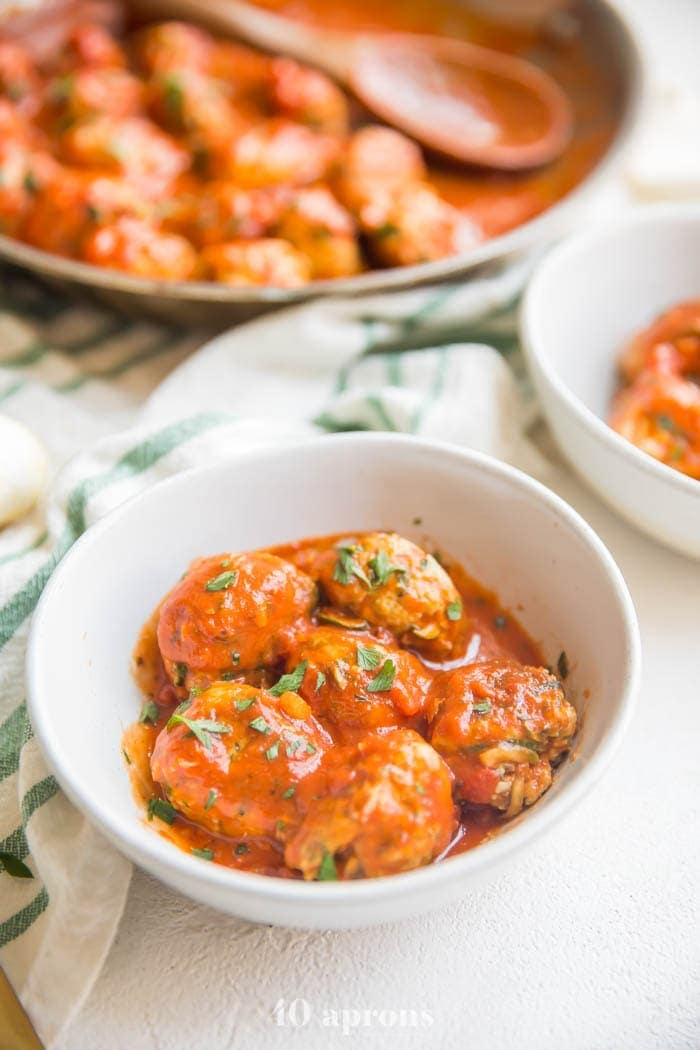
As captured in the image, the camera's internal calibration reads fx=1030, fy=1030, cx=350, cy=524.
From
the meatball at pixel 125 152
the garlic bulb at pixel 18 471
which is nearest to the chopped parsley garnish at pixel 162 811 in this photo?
the garlic bulb at pixel 18 471

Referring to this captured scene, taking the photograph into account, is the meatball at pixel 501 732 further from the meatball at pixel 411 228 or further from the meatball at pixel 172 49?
the meatball at pixel 172 49

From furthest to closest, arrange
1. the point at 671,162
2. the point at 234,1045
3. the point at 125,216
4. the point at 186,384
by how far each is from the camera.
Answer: the point at 671,162, the point at 125,216, the point at 186,384, the point at 234,1045

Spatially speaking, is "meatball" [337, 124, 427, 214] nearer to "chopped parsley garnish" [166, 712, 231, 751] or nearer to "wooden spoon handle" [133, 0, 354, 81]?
"wooden spoon handle" [133, 0, 354, 81]

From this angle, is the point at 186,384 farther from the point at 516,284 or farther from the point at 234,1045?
the point at 234,1045

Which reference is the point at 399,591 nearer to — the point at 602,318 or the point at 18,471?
the point at 18,471

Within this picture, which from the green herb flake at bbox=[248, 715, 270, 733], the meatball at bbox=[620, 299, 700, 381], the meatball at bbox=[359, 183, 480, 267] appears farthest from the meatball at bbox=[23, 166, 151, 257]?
the green herb flake at bbox=[248, 715, 270, 733]

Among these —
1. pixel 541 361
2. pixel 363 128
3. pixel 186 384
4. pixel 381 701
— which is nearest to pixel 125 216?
pixel 186 384

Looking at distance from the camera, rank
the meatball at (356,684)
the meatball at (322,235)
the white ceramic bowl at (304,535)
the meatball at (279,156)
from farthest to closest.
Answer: the meatball at (279,156), the meatball at (322,235), the meatball at (356,684), the white ceramic bowl at (304,535)
